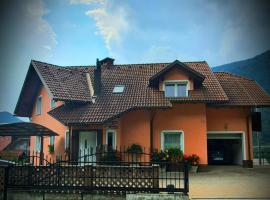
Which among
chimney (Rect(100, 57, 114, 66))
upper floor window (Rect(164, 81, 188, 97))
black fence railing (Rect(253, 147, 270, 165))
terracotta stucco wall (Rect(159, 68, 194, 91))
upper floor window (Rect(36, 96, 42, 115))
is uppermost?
chimney (Rect(100, 57, 114, 66))

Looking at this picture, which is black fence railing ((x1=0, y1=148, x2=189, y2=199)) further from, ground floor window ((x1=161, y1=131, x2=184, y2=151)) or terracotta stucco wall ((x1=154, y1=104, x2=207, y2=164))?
ground floor window ((x1=161, y1=131, x2=184, y2=151))

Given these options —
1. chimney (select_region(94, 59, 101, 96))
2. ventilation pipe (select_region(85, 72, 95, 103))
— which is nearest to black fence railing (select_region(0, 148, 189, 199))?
ventilation pipe (select_region(85, 72, 95, 103))

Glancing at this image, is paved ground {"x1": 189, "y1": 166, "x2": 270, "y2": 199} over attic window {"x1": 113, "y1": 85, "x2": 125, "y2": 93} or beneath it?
beneath

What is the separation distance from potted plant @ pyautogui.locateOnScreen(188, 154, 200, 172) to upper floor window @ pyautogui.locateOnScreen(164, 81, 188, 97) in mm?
3945

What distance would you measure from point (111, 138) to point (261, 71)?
46.8 metres

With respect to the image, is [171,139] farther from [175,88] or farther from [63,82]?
[63,82]

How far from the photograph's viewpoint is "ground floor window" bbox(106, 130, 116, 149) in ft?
60.4

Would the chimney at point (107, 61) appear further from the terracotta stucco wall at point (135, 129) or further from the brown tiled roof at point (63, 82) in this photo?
the terracotta stucco wall at point (135, 129)

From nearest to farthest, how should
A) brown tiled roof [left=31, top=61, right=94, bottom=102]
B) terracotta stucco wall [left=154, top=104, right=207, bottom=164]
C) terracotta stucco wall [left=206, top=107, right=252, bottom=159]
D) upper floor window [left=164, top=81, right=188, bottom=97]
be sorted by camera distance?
brown tiled roof [left=31, top=61, right=94, bottom=102]
terracotta stucco wall [left=154, top=104, right=207, bottom=164]
upper floor window [left=164, top=81, right=188, bottom=97]
terracotta stucco wall [left=206, top=107, right=252, bottom=159]

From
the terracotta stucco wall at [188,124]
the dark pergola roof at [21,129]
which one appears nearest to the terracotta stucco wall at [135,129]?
the terracotta stucco wall at [188,124]

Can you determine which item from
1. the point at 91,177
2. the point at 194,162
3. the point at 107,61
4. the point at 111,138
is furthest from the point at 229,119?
the point at 91,177

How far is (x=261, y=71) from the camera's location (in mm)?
57312

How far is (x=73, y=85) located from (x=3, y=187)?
10522 millimetres

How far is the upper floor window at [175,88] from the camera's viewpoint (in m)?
19.6
